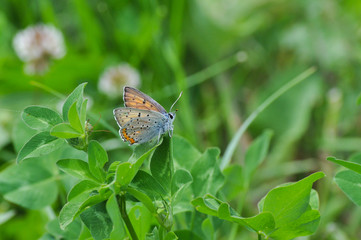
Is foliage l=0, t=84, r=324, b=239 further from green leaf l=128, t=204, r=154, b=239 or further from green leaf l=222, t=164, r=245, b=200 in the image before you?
green leaf l=222, t=164, r=245, b=200

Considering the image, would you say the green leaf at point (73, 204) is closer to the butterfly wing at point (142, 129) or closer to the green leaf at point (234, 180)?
the butterfly wing at point (142, 129)

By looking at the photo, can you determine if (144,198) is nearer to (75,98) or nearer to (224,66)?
(75,98)

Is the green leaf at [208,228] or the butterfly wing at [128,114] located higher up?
the butterfly wing at [128,114]

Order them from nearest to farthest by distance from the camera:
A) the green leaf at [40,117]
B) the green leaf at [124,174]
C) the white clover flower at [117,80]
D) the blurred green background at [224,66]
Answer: the green leaf at [124,174] < the green leaf at [40,117] < the blurred green background at [224,66] < the white clover flower at [117,80]

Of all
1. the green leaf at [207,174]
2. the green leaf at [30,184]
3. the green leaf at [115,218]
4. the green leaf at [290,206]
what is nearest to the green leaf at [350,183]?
the green leaf at [290,206]

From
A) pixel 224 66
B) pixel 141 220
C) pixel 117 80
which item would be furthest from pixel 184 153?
pixel 224 66

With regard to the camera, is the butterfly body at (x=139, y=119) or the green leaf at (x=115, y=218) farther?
the butterfly body at (x=139, y=119)
